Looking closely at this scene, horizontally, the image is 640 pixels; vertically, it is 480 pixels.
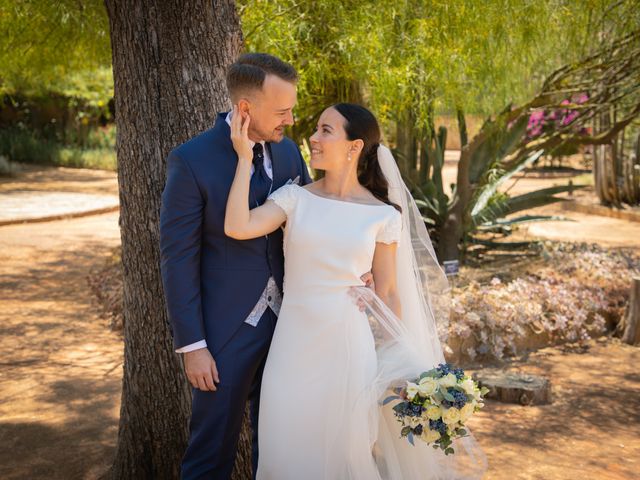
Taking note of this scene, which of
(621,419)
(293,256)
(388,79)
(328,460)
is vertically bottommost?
(621,419)

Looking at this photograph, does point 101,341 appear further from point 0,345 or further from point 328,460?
point 328,460

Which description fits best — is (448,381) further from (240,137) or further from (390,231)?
(240,137)

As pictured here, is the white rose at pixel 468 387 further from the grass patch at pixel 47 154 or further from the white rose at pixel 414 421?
the grass patch at pixel 47 154

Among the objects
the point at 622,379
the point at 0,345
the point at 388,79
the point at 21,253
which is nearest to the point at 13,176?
the point at 21,253

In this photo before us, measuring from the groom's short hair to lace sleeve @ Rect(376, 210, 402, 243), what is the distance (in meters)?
0.62

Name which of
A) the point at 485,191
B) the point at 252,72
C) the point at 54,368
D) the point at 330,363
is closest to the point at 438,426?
the point at 330,363

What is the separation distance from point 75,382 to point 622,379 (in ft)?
12.7

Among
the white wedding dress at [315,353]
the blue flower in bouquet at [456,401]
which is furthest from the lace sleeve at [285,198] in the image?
the blue flower in bouquet at [456,401]

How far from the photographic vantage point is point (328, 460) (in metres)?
2.68

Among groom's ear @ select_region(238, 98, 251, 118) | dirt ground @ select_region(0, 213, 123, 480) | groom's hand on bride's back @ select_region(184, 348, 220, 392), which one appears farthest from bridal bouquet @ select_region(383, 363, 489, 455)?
dirt ground @ select_region(0, 213, 123, 480)

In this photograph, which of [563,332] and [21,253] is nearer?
[563,332]

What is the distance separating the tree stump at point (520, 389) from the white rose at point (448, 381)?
270 centimetres

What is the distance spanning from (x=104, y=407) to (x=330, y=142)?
2.87m

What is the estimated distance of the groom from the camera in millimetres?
2562
